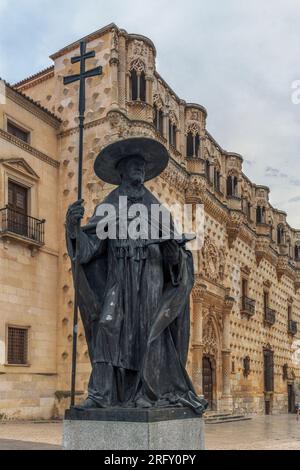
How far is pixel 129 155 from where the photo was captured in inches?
226

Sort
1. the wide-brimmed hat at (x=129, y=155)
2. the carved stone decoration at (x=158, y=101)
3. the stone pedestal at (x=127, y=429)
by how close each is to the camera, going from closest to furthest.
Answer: the stone pedestal at (x=127, y=429)
the wide-brimmed hat at (x=129, y=155)
the carved stone decoration at (x=158, y=101)

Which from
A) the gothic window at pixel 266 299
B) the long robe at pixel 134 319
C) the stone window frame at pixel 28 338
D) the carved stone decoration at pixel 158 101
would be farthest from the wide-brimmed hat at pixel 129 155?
the gothic window at pixel 266 299

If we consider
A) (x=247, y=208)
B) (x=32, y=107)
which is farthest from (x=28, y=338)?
(x=247, y=208)

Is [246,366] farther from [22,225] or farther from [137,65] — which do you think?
[137,65]

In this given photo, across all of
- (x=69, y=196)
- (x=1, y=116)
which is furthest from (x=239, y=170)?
(x=1, y=116)

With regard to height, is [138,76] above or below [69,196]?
above

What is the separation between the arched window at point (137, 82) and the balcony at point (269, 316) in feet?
57.0

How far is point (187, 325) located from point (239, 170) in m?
26.7

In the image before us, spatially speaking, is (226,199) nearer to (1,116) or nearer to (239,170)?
(239,170)

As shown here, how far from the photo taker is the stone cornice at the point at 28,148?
19.7m

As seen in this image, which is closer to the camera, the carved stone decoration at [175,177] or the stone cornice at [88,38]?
the stone cornice at [88,38]

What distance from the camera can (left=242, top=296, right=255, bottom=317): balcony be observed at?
30875 millimetres

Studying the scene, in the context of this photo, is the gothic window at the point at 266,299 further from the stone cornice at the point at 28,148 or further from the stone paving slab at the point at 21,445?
the stone paving slab at the point at 21,445

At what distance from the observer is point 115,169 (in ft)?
19.2
